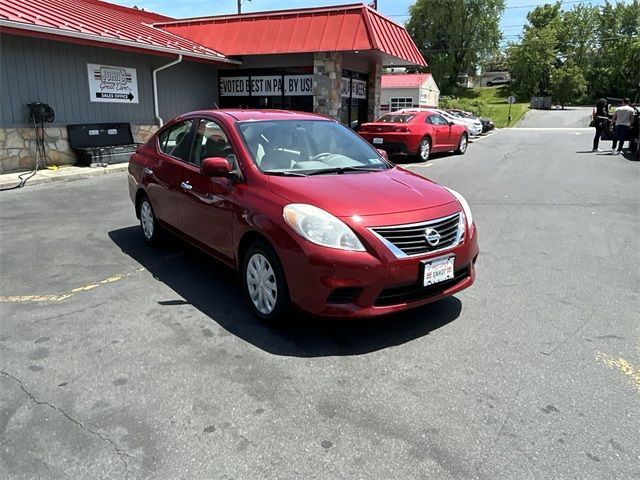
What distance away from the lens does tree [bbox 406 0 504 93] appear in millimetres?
65875

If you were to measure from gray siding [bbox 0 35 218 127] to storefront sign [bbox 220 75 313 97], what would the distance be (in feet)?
5.85

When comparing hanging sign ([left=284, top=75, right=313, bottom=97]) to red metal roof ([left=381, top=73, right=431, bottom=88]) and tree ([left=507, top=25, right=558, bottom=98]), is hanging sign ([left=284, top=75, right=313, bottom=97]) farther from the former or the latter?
tree ([left=507, top=25, right=558, bottom=98])

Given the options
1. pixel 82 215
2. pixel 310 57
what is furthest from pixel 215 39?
pixel 82 215

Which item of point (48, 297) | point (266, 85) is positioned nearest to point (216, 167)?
point (48, 297)

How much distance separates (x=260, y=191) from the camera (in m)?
3.87

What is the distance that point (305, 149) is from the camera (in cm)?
455

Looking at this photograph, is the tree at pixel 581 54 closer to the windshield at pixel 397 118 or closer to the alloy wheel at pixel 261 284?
the windshield at pixel 397 118

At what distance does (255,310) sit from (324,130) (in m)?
1.92

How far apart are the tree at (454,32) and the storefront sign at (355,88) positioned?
53.1 m

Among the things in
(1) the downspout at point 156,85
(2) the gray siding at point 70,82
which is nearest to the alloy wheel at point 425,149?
(1) the downspout at point 156,85

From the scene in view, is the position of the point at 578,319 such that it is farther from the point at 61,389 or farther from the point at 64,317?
the point at 64,317

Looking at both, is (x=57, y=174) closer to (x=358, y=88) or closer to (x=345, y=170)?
(x=345, y=170)

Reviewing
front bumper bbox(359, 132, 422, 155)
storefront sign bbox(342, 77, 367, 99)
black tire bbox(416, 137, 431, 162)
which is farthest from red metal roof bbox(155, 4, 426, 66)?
black tire bbox(416, 137, 431, 162)

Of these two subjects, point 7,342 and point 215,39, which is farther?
point 215,39
